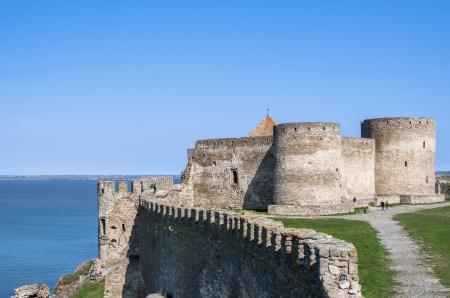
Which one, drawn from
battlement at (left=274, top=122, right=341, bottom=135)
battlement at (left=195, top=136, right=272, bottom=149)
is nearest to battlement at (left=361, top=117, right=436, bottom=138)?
battlement at (left=274, top=122, right=341, bottom=135)

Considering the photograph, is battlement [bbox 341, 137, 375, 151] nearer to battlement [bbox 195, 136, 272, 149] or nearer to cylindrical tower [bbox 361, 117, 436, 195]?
cylindrical tower [bbox 361, 117, 436, 195]

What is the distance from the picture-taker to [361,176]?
145ft

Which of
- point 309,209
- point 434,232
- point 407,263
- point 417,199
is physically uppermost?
point 417,199

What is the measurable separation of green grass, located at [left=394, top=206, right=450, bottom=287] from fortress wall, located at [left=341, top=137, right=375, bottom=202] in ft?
18.5

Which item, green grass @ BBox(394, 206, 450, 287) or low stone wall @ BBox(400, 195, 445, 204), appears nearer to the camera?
green grass @ BBox(394, 206, 450, 287)

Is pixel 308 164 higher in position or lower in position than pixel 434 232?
higher

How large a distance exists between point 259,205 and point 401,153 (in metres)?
10.4

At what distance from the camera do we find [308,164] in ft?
127

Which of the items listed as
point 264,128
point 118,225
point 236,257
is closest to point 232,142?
point 264,128

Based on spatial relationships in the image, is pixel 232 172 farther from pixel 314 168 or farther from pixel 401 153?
pixel 401 153

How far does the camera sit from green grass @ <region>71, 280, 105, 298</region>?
31933 millimetres

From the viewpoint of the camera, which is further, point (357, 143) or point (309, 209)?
point (357, 143)

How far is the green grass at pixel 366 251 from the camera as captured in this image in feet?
53.5

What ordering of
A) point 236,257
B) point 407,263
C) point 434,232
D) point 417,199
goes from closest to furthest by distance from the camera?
point 236,257 → point 407,263 → point 434,232 → point 417,199
